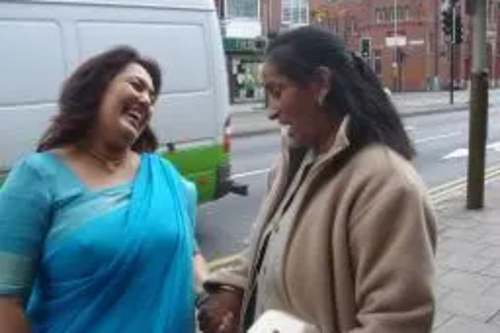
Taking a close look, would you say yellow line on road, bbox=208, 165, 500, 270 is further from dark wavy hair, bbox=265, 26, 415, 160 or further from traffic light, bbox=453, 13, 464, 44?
traffic light, bbox=453, 13, 464, 44

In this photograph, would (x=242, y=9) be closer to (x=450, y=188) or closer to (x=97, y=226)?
(x=450, y=188)

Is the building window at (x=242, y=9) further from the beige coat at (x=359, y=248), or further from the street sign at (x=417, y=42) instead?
the beige coat at (x=359, y=248)

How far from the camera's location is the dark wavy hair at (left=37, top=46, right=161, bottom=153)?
233cm

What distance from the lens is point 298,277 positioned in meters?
2.00

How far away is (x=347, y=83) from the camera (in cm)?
206

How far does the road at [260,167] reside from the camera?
8.05 metres

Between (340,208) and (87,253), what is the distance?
672mm

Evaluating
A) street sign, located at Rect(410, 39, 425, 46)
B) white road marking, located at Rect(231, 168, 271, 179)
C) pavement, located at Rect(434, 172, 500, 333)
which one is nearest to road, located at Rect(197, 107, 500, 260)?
white road marking, located at Rect(231, 168, 271, 179)

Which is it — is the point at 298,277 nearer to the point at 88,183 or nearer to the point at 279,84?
the point at 279,84

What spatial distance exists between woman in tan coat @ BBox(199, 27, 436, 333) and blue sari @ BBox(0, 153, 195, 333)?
255 millimetres

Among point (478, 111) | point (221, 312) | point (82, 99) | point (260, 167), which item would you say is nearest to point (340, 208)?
point (221, 312)

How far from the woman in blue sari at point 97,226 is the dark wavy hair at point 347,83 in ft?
1.61

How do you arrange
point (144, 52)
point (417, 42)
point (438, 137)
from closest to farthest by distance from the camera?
point (144, 52) < point (438, 137) < point (417, 42)

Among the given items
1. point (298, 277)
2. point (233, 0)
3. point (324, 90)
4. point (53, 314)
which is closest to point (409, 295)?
point (298, 277)
